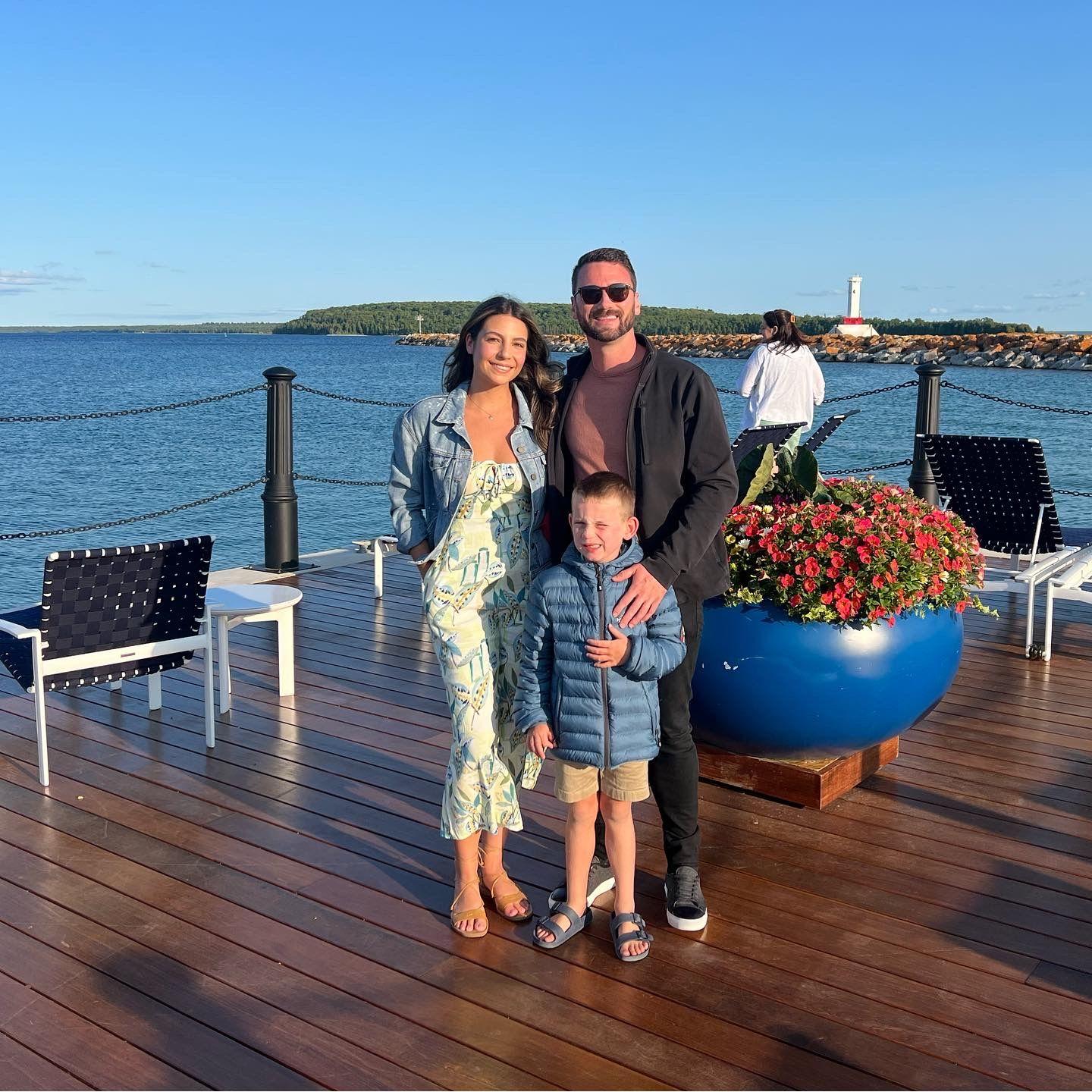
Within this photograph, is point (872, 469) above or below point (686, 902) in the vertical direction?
above

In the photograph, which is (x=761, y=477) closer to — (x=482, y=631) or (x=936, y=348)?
(x=482, y=631)

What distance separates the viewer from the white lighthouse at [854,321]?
71062 millimetres

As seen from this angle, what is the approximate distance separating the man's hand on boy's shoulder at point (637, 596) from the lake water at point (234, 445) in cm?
1256

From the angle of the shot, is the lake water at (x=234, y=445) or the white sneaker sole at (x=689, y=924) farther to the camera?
the lake water at (x=234, y=445)

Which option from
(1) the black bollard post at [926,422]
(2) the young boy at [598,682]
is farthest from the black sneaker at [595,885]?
(1) the black bollard post at [926,422]

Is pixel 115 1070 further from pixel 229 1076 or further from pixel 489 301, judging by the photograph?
pixel 489 301

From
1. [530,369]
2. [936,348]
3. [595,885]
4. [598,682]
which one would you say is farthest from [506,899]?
[936,348]

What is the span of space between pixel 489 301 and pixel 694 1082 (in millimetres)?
1838

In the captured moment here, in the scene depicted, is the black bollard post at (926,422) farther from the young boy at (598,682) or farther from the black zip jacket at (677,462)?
the young boy at (598,682)

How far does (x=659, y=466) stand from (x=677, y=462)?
5cm

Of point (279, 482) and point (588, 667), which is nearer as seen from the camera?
point (588, 667)

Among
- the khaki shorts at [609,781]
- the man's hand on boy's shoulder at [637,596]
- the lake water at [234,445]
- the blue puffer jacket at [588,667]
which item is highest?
the man's hand on boy's shoulder at [637,596]

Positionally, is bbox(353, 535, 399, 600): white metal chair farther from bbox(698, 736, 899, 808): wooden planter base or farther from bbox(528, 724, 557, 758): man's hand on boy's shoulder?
bbox(528, 724, 557, 758): man's hand on boy's shoulder

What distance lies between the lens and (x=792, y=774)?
386cm
